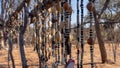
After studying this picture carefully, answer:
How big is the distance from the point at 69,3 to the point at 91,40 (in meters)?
0.42

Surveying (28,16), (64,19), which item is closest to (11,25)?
(28,16)

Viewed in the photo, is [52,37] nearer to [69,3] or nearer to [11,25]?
[69,3]

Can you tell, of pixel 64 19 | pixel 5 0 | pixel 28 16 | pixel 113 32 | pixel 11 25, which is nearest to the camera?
pixel 64 19

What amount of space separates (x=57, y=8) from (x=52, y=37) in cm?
53

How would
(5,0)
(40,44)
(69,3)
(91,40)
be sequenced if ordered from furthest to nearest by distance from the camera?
(5,0)
(40,44)
(69,3)
(91,40)

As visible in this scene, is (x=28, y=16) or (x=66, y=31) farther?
(x=28, y=16)

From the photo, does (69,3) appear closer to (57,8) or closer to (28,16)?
(57,8)

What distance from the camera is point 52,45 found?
3211 millimetres

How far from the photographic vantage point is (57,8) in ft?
8.98

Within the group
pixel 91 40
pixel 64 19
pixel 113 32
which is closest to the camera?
pixel 91 40

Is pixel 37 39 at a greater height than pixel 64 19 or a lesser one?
lesser

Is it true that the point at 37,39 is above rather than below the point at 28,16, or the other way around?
below

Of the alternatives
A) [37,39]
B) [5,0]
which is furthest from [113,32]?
[37,39]

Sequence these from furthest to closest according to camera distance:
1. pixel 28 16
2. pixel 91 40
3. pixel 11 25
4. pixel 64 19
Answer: pixel 11 25
pixel 28 16
pixel 64 19
pixel 91 40
